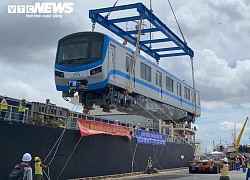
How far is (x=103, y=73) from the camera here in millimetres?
15570

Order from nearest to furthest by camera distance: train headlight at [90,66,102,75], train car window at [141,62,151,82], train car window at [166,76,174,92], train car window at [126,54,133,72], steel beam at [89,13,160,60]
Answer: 1. train headlight at [90,66,102,75]
2. train car window at [126,54,133,72]
3. train car window at [141,62,151,82]
4. steel beam at [89,13,160,60]
5. train car window at [166,76,174,92]

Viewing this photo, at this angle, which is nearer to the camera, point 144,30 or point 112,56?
point 112,56

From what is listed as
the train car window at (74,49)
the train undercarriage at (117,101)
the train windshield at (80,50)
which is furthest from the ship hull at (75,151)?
the train car window at (74,49)

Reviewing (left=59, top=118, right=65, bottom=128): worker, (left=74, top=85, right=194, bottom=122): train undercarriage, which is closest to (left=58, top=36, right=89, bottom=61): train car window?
(left=74, top=85, right=194, bottom=122): train undercarriage

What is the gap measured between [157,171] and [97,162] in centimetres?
775

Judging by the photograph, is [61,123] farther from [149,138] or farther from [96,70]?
[149,138]

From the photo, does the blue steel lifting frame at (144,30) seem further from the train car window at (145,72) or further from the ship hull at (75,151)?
the ship hull at (75,151)

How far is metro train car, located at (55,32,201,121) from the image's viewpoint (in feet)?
51.8

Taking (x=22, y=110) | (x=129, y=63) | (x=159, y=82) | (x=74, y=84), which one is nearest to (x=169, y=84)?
(x=159, y=82)

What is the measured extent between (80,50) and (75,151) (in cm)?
472

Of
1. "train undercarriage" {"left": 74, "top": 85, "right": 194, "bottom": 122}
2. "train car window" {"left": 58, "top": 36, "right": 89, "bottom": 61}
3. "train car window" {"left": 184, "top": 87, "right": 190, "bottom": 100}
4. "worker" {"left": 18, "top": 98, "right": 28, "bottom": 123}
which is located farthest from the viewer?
"train car window" {"left": 184, "top": 87, "right": 190, "bottom": 100}

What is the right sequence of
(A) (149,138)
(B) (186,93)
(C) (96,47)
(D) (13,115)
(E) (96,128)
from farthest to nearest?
1. (B) (186,93)
2. (A) (149,138)
3. (E) (96,128)
4. (C) (96,47)
5. (D) (13,115)

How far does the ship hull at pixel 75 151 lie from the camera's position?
12.9 m

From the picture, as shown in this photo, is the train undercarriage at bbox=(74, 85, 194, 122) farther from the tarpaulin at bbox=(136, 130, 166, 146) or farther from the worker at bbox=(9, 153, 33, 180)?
the worker at bbox=(9, 153, 33, 180)
